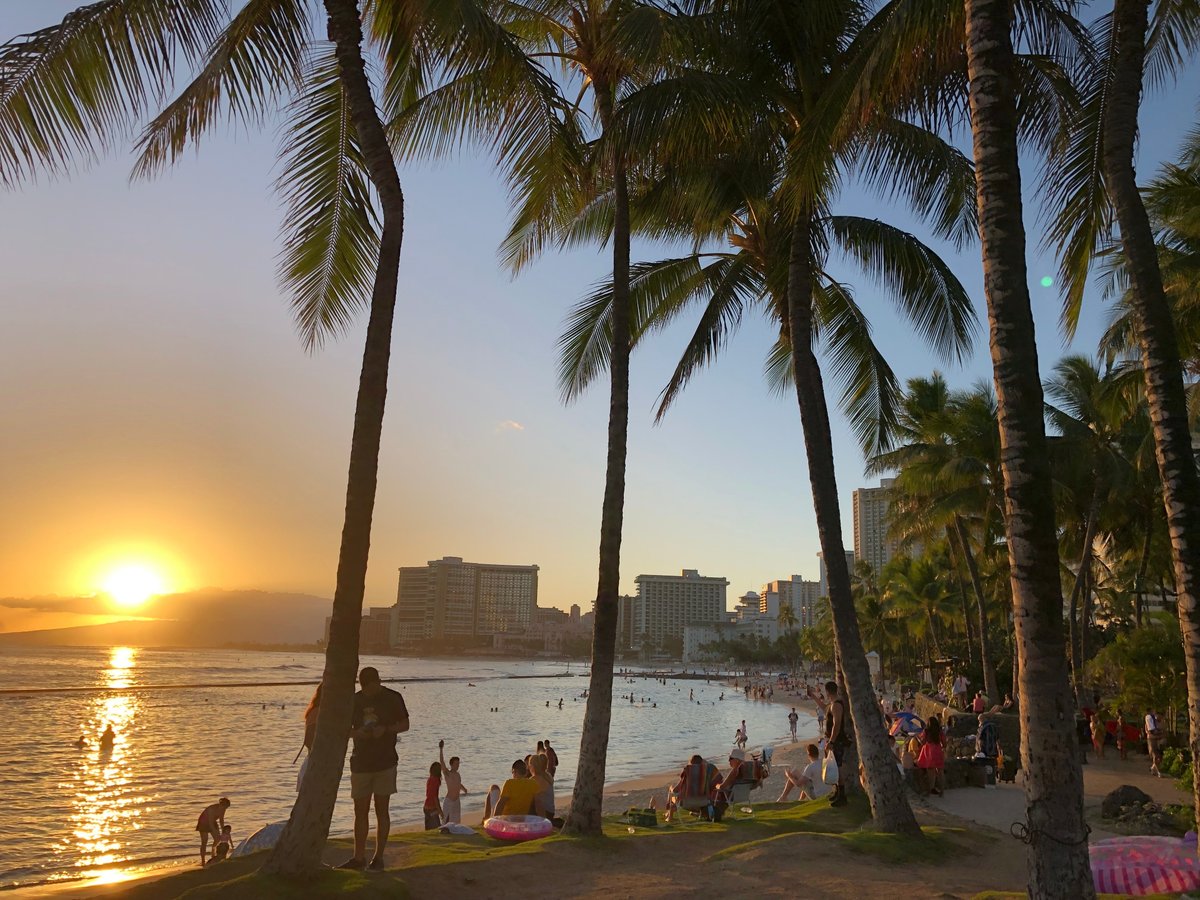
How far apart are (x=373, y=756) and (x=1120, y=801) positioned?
32.3 feet

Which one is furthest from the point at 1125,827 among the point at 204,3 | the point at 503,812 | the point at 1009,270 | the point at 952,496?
the point at 952,496

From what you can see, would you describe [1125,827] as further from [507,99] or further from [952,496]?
[952,496]

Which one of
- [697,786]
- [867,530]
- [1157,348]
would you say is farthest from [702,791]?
[867,530]

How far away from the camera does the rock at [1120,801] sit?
10758 mm

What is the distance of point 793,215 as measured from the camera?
8.74 m

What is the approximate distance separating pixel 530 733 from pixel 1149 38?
134 feet

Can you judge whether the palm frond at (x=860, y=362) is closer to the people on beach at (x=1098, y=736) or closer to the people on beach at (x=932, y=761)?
the people on beach at (x=932, y=761)

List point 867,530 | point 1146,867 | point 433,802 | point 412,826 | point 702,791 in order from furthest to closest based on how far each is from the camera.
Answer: point 867,530, point 412,826, point 702,791, point 433,802, point 1146,867

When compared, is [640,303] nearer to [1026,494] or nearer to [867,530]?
[1026,494]

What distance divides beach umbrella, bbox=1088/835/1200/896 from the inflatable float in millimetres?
5231

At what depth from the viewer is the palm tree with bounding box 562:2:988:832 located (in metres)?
8.77

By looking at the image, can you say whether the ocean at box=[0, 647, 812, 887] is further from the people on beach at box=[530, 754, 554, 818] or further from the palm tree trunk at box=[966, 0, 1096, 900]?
the palm tree trunk at box=[966, 0, 1096, 900]

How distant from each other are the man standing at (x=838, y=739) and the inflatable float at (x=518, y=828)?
366 cm

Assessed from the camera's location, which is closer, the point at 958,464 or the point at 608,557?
the point at 608,557
